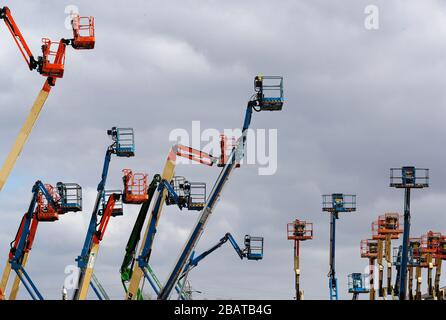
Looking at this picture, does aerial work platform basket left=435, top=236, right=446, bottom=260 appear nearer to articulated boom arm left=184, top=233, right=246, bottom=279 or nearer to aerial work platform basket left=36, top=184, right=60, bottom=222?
articulated boom arm left=184, top=233, right=246, bottom=279

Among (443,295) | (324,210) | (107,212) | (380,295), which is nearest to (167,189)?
(107,212)

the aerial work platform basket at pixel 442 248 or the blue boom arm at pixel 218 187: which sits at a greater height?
the blue boom arm at pixel 218 187

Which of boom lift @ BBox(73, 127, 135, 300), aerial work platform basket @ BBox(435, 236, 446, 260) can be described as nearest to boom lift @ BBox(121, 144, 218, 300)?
boom lift @ BBox(73, 127, 135, 300)

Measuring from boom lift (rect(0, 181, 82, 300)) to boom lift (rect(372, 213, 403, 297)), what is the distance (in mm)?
35198

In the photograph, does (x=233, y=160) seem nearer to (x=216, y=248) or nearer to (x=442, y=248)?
(x=216, y=248)

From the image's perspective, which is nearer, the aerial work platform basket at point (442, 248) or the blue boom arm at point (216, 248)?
the blue boom arm at point (216, 248)

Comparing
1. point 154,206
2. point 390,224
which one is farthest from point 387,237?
point 154,206

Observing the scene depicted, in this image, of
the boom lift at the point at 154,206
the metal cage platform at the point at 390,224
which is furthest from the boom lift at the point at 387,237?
the boom lift at the point at 154,206

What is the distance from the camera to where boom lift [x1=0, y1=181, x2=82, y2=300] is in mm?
73875

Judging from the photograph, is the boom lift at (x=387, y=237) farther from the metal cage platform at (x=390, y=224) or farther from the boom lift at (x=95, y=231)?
the boom lift at (x=95, y=231)

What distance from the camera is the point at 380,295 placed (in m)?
106

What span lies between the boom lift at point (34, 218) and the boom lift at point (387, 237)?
3520 cm

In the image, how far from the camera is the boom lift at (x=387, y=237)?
10250 cm
